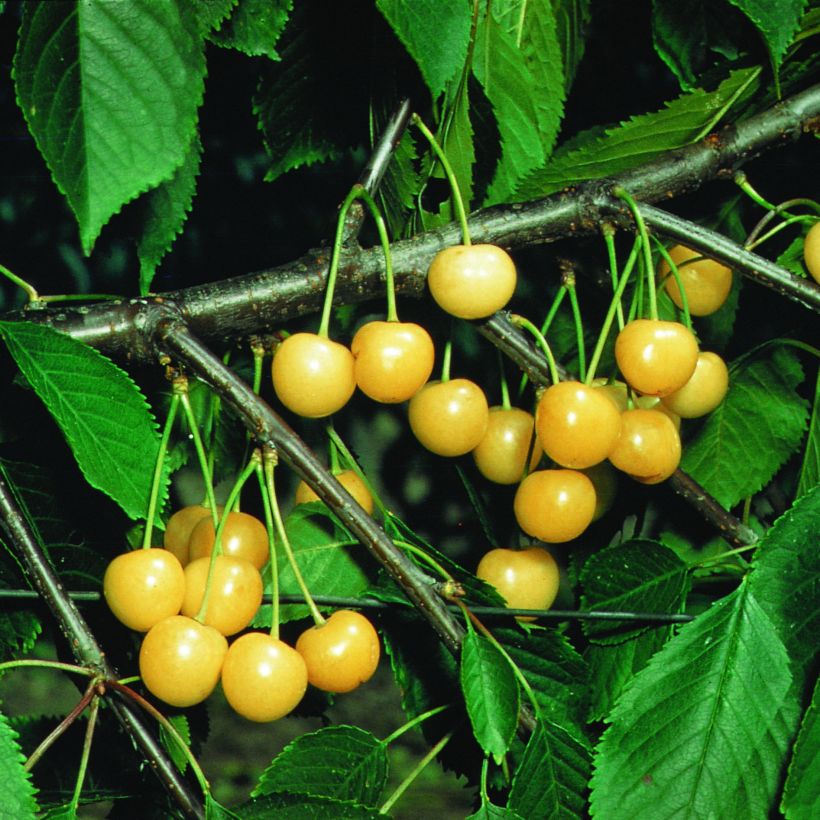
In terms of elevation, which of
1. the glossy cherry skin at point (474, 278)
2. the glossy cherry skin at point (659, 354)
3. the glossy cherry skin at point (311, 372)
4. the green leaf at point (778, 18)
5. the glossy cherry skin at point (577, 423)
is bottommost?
the glossy cherry skin at point (577, 423)

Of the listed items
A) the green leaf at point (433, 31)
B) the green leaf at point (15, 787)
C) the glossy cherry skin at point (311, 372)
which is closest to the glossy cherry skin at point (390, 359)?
the glossy cherry skin at point (311, 372)

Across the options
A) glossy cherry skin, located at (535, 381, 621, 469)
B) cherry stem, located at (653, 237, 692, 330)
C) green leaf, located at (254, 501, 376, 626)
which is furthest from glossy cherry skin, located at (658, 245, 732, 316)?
green leaf, located at (254, 501, 376, 626)

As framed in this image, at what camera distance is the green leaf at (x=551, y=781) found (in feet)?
1.66

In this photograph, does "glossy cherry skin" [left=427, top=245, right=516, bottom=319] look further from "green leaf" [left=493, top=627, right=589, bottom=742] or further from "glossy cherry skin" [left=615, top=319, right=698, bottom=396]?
"green leaf" [left=493, top=627, right=589, bottom=742]

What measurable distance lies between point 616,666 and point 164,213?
13.3 inches

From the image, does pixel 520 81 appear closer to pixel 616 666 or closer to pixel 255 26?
pixel 255 26

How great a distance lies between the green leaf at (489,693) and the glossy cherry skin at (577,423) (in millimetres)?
101

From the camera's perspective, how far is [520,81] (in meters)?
0.61

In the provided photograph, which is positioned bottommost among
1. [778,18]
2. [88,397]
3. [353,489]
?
[353,489]

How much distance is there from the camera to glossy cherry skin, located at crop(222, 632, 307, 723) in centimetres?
46

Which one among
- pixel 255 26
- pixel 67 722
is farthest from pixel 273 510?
pixel 255 26

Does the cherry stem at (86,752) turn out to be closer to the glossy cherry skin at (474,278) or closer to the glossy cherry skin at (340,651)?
the glossy cherry skin at (340,651)

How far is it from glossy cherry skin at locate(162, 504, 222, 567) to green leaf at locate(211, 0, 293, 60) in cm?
24

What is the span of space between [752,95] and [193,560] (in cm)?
41
